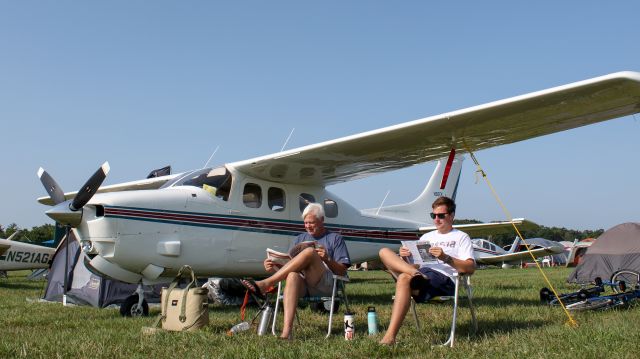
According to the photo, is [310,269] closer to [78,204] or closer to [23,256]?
[78,204]

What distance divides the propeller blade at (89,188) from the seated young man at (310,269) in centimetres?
272

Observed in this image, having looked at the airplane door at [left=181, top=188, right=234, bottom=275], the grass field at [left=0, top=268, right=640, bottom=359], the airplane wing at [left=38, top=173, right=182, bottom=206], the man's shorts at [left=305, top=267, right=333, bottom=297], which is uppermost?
the airplane wing at [left=38, top=173, right=182, bottom=206]

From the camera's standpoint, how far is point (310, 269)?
16.5ft

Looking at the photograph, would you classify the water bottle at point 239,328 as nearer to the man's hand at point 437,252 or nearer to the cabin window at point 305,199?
the man's hand at point 437,252

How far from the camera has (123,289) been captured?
914cm

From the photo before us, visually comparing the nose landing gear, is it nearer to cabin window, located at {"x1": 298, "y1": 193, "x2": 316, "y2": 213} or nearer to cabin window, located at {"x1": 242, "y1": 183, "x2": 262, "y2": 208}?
cabin window, located at {"x1": 242, "y1": 183, "x2": 262, "y2": 208}

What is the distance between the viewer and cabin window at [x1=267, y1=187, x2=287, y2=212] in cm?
884

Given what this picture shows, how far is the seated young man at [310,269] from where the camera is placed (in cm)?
474

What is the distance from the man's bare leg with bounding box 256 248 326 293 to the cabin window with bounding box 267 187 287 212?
3820 millimetres

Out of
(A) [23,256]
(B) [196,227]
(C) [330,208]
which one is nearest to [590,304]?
(C) [330,208]

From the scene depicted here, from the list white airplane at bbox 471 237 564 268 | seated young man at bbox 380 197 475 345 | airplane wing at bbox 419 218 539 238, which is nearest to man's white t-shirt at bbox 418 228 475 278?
seated young man at bbox 380 197 475 345

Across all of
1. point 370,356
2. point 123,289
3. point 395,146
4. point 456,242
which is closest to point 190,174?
point 123,289

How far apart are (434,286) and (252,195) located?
455 centimetres

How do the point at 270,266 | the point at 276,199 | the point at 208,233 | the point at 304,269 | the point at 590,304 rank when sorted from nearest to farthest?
the point at 304,269
the point at 270,266
the point at 590,304
the point at 208,233
the point at 276,199
